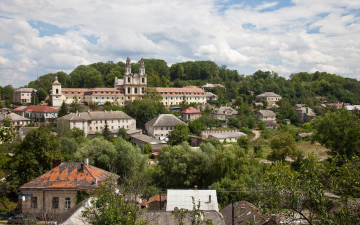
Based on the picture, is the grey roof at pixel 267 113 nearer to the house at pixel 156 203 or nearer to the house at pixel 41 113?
the house at pixel 41 113

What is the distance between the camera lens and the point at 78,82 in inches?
2884

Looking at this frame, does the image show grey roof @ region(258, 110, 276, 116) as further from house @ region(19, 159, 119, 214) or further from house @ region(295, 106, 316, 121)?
house @ region(19, 159, 119, 214)

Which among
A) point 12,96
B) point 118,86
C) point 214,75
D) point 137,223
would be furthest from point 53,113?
point 214,75

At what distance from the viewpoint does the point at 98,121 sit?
4422cm

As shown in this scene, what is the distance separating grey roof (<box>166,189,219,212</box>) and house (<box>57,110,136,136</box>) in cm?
2871

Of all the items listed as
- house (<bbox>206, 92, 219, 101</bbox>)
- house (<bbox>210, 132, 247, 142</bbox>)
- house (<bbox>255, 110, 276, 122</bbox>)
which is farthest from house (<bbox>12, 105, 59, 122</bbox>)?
house (<bbox>255, 110, 276, 122</bbox>)

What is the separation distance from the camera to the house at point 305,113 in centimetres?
5788

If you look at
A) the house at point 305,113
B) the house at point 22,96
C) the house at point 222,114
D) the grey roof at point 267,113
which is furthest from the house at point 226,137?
the house at point 22,96

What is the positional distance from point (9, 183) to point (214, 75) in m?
76.7

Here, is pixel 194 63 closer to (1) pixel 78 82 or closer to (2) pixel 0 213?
(1) pixel 78 82

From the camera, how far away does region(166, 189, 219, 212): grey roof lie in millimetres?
14836

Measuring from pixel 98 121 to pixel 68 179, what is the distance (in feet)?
90.8

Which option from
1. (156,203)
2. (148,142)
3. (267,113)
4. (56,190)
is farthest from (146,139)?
(267,113)

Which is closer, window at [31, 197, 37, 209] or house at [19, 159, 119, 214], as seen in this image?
house at [19, 159, 119, 214]
